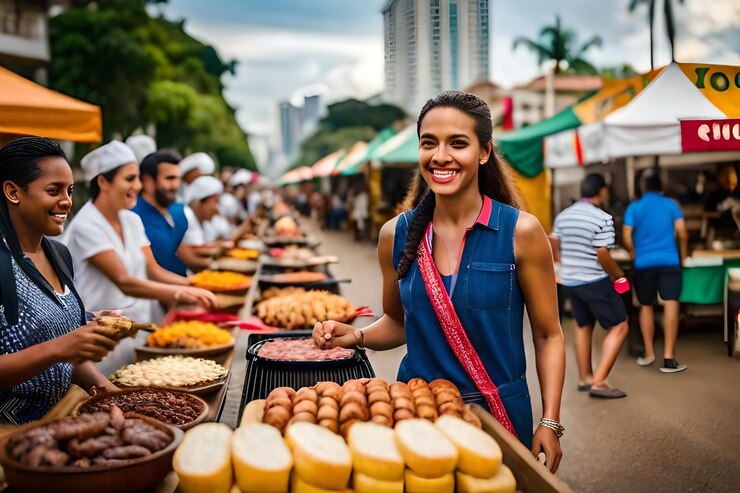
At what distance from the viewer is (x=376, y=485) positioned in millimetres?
1565

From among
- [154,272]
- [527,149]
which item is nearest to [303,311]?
[154,272]

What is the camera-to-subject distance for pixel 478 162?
6.86 ft

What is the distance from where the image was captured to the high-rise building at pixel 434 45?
7.27ft

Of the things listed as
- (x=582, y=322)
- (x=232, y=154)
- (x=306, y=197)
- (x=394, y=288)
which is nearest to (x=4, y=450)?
(x=394, y=288)

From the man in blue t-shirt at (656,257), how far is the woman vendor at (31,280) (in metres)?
1.72

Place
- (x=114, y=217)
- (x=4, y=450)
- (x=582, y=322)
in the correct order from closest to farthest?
(x=4, y=450) → (x=582, y=322) → (x=114, y=217)

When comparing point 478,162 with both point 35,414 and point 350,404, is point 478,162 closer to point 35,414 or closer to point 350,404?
point 350,404

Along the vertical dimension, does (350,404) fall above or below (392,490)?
above

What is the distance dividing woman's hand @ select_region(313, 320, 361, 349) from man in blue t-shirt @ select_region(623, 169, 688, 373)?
975 mm

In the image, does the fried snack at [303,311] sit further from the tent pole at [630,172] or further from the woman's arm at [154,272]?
the tent pole at [630,172]

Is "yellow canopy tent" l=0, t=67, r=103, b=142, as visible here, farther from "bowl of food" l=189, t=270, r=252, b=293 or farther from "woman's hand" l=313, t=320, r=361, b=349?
"woman's hand" l=313, t=320, r=361, b=349

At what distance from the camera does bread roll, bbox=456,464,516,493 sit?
157 centimetres

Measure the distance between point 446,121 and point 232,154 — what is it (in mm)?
35141

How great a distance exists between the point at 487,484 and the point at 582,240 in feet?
4.06
